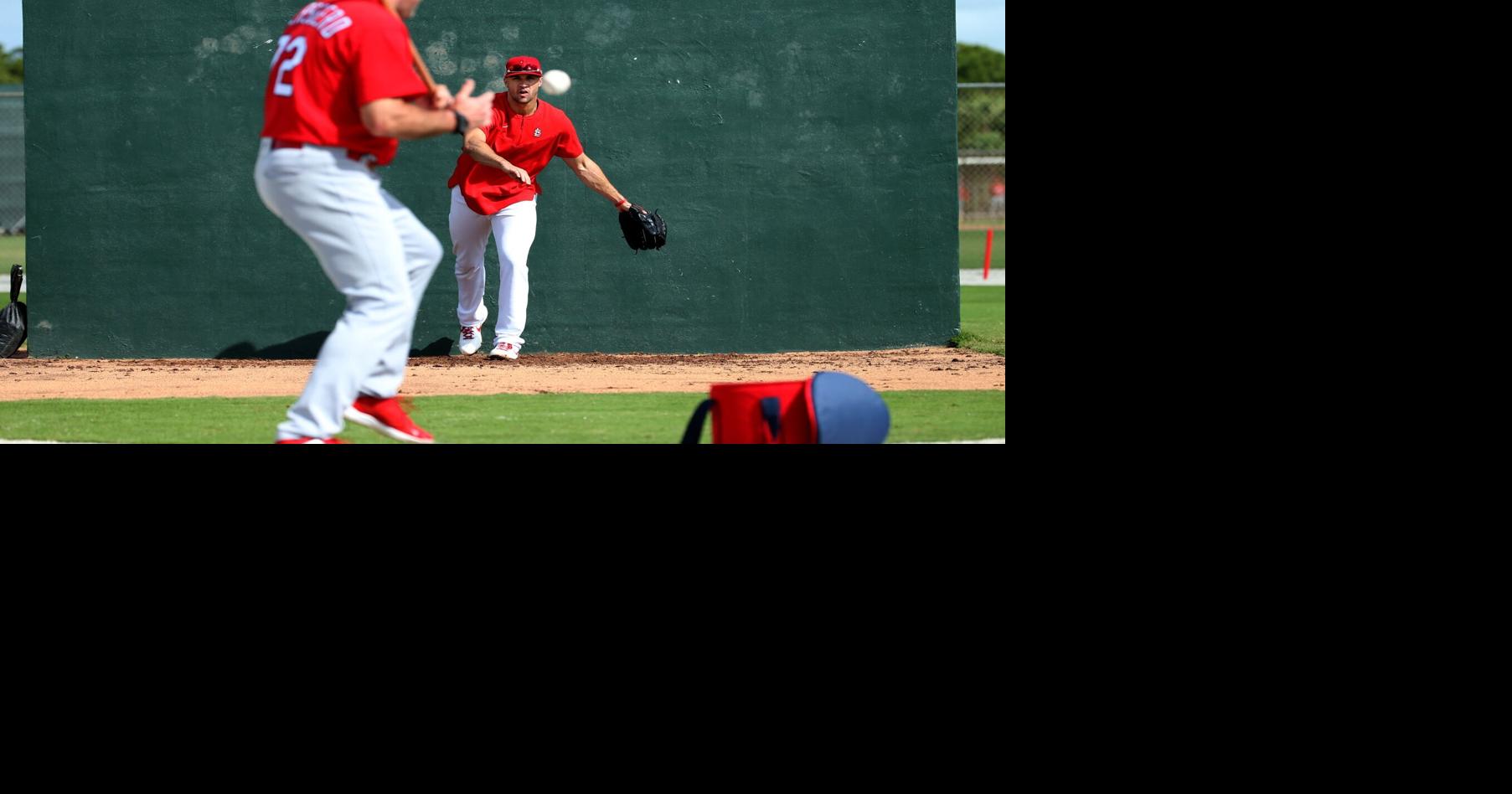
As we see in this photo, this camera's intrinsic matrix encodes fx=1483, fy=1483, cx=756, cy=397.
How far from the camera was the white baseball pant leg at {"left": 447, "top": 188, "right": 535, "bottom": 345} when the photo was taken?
799 centimetres

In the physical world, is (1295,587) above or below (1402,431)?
below

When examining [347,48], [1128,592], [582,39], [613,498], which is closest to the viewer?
[1128,592]

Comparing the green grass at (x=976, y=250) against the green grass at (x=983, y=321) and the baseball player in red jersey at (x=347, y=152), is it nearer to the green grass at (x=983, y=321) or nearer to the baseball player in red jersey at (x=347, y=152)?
the green grass at (x=983, y=321)

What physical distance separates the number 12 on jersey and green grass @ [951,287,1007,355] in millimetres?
3286

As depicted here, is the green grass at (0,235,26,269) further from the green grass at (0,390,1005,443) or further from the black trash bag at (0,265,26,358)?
the green grass at (0,390,1005,443)

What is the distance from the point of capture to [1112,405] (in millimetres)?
4484

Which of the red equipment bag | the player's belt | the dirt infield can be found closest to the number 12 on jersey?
the player's belt

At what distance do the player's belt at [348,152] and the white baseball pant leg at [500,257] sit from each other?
129 inches

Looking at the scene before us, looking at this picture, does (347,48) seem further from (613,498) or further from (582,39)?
(582,39)

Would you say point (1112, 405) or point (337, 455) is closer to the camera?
point (337, 455)

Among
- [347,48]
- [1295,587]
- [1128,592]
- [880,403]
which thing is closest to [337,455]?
[347,48]

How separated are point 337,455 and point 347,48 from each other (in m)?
1.23

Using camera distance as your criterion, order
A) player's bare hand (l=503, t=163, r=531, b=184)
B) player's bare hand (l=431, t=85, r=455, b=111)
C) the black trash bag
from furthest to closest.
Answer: the black trash bag → player's bare hand (l=503, t=163, r=531, b=184) → player's bare hand (l=431, t=85, r=455, b=111)

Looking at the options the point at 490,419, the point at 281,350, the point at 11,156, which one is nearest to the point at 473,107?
the point at 490,419
